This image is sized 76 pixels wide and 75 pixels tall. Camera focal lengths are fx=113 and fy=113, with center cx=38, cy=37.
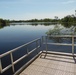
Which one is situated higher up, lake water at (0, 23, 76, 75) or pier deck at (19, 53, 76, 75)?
pier deck at (19, 53, 76, 75)

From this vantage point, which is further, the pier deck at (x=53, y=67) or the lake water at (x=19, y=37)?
the lake water at (x=19, y=37)

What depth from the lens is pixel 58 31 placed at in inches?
731

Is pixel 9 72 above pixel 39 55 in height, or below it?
below

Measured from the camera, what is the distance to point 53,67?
13.4 ft

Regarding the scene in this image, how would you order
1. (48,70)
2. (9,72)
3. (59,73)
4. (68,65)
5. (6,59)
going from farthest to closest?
(6,59) < (9,72) < (68,65) < (48,70) < (59,73)

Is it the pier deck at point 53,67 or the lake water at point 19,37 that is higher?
the pier deck at point 53,67

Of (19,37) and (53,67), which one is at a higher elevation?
(53,67)

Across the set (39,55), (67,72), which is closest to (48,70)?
(67,72)

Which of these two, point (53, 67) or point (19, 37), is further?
point (19, 37)

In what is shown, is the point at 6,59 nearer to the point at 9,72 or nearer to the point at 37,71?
the point at 9,72

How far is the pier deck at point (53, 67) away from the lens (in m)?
3.70

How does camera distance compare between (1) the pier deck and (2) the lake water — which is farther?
(2) the lake water

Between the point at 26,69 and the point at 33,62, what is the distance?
69 cm

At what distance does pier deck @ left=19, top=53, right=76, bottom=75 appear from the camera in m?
3.70
